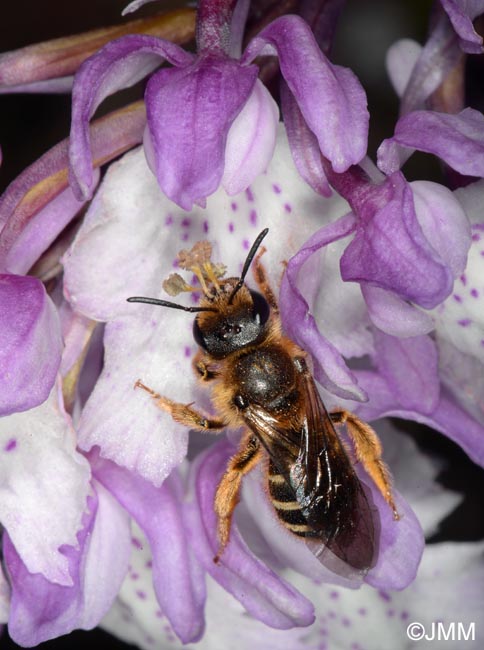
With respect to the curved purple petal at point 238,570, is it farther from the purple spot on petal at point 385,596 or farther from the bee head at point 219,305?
the purple spot on petal at point 385,596

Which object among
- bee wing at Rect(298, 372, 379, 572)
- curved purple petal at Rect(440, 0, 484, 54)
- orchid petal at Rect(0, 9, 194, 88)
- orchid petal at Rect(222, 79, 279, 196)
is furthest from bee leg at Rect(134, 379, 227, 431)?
curved purple petal at Rect(440, 0, 484, 54)

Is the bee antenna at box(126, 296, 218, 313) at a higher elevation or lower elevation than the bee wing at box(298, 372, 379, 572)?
higher

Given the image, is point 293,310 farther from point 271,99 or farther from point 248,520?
point 248,520

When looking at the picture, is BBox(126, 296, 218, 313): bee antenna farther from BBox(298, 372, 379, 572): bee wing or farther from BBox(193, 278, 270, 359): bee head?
BBox(298, 372, 379, 572): bee wing

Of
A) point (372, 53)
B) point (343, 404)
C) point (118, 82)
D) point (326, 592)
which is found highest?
point (118, 82)

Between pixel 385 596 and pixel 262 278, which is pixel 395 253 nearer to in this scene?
pixel 262 278

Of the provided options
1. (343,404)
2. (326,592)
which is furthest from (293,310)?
(326,592)
